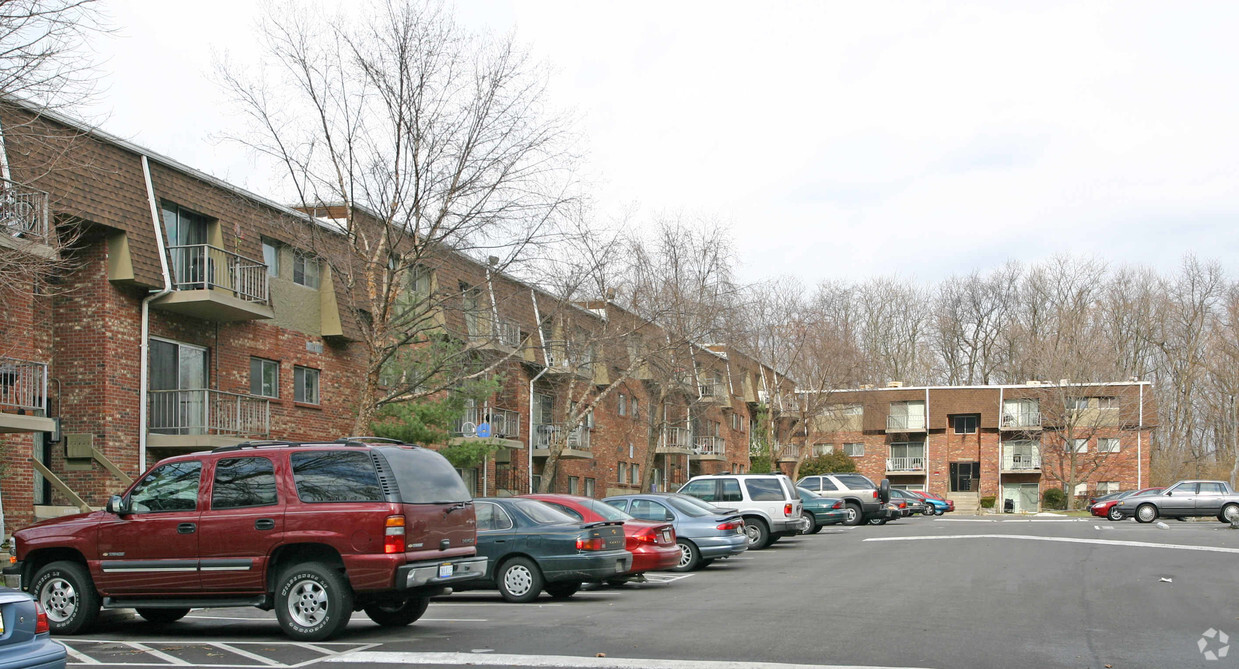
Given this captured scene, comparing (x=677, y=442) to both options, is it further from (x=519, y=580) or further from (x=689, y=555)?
A: (x=519, y=580)

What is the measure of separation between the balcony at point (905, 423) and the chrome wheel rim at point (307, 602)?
2480 inches

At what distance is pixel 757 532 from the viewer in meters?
25.1

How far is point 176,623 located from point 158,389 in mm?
10006

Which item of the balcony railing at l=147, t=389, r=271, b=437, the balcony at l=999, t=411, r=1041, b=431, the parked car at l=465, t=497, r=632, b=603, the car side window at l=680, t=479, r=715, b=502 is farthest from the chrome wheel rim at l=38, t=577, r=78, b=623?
the balcony at l=999, t=411, r=1041, b=431

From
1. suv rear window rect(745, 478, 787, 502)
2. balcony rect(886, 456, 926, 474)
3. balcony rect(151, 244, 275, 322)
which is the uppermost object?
balcony rect(151, 244, 275, 322)

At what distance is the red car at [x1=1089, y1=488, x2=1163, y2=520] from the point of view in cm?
4134

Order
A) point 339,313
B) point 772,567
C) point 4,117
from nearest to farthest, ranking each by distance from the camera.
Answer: point 4,117 < point 772,567 < point 339,313

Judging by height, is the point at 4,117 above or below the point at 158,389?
above

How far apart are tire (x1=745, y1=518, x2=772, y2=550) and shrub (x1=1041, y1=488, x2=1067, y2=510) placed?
42932 millimetres

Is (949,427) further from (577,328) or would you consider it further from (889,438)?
(577,328)

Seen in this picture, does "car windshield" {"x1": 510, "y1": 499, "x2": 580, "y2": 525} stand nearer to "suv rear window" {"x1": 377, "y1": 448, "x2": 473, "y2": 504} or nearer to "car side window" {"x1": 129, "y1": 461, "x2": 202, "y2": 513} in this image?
"suv rear window" {"x1": 377, "y1": 448, "x2": 473, "y2": 504}

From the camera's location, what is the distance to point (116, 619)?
42.5ft

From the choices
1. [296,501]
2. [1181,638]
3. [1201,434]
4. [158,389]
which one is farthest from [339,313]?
[1201,434]
